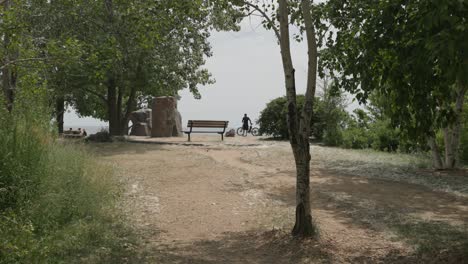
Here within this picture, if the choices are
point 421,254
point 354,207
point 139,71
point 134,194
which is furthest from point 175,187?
point 139,71

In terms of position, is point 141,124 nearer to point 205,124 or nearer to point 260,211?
point 205,124

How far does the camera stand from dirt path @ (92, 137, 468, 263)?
599 cm

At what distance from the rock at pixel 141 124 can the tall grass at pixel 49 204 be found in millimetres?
22258

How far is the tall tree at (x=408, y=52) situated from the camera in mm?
3879

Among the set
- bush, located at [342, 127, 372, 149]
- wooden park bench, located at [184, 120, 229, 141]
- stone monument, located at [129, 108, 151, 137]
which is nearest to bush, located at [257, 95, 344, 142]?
bush, located at [342, 127, 372, 149]

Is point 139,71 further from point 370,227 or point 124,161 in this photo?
point 370,227

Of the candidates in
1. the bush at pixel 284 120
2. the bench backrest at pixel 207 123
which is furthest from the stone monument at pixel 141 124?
the bush at pixel 284 120

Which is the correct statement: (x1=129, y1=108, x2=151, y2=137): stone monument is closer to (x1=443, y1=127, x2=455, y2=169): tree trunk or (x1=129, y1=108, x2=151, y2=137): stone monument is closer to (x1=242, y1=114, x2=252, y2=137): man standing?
(x1=242, y1=114, x2=252, y2=137): man standing

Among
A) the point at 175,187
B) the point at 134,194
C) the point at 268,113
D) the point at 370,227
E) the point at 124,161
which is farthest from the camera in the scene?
the point at 268,113

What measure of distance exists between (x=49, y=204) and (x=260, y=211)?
3565 mm

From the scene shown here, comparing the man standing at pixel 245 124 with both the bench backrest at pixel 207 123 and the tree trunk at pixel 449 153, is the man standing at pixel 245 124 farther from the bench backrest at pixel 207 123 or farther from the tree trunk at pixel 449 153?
the tree trunk at pixel 449 153

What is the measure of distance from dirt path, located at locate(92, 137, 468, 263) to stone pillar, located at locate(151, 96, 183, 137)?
10.5 meters

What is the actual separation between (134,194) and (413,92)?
5694 millimetres

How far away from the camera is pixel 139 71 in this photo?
67.1ft
